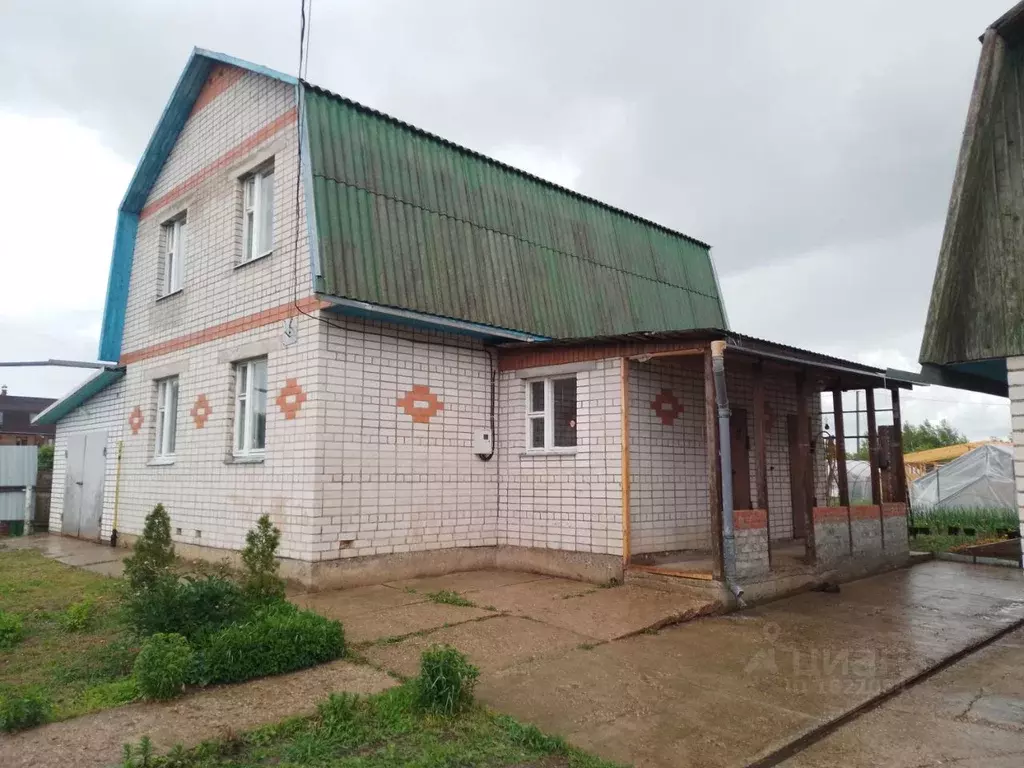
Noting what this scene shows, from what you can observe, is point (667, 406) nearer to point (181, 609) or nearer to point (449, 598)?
point (449, 598)

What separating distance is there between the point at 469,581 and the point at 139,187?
10296mm

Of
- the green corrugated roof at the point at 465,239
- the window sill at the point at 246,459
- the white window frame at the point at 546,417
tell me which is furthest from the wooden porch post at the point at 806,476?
the window sill at the point at 246,459

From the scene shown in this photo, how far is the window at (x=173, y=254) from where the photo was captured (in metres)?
12.9

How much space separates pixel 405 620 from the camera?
7105 millimetres

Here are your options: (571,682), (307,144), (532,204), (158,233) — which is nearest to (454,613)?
(571,682)

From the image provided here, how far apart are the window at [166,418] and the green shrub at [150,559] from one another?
21.6 ft

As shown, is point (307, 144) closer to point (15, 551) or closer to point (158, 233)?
point (158, 233)

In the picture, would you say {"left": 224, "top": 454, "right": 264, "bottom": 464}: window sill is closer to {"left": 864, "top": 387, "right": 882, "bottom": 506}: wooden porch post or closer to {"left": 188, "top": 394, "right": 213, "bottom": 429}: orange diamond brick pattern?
{"left": 188, "top": 394, "right": 213, "bottom": 429}: orange diamond brick pattern

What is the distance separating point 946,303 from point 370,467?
6.72m

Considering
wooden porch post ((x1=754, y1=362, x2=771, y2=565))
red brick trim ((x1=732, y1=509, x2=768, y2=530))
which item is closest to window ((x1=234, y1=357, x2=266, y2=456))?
red brick trim ((x1=732, y1=509, x2=768, y2=530))

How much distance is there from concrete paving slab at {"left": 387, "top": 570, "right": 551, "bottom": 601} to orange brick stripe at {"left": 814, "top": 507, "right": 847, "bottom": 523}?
3.89 metres

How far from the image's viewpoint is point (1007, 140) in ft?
19.6

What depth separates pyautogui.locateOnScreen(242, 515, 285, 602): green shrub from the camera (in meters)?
6.30

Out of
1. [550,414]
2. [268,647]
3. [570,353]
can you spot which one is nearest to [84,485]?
[550,414]
